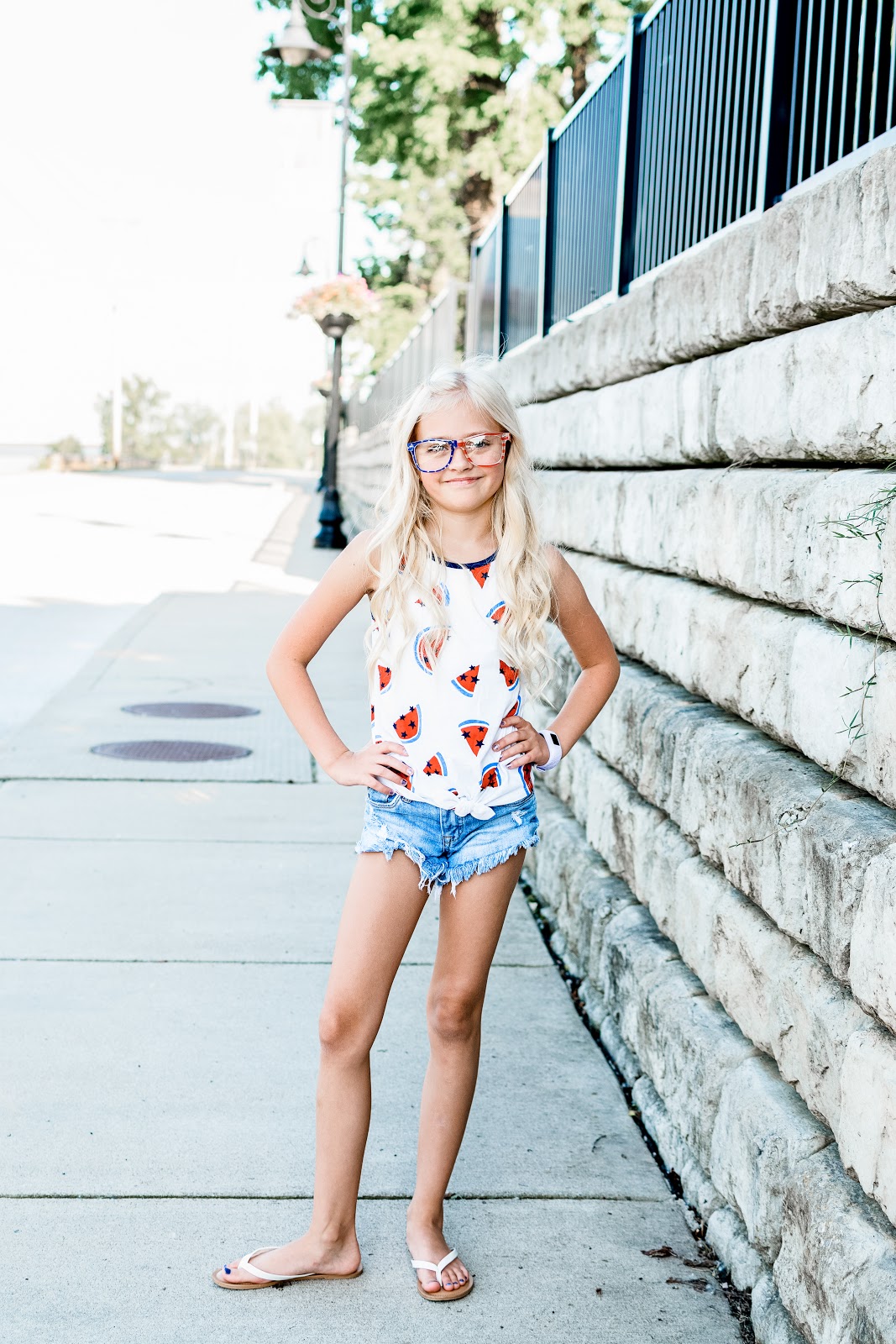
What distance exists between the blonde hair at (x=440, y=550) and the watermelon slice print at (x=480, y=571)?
2 centimetres

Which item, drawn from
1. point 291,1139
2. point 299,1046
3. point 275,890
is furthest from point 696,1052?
point 275,890

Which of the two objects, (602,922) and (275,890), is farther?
(275,890)

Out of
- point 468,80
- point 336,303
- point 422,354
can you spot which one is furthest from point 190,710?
point 468,80

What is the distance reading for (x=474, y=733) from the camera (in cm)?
297

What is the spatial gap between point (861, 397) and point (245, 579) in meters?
15.9

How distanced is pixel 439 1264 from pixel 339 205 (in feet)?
77.5

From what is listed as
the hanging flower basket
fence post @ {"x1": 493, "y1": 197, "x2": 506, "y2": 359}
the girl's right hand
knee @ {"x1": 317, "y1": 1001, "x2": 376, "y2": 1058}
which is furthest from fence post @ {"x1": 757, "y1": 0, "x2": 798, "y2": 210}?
the hanging flower basket

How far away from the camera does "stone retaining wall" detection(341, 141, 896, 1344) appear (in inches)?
98.3

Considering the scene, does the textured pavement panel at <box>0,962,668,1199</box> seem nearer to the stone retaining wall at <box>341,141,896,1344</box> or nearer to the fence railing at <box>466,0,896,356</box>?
A: the stone retaining wall at <box>341,141,896,1344</box>

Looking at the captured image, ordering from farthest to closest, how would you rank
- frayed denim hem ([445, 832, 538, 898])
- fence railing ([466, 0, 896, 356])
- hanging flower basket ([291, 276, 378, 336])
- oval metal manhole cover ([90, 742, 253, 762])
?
hanging flower basket ([291, 276, 378, 336]) → oval metal manhole cover ([90, 742, 253, 762]) → fence railing ([466, 0, 896, 356]) → frayed denim hem ([445, 832, 538, 898])

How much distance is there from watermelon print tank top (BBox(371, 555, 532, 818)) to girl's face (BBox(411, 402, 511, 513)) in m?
0.19

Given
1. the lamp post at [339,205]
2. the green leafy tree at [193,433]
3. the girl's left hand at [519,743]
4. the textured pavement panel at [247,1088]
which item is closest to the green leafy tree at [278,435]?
the green leafy tree at [193,433]

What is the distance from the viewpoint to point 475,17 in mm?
21250

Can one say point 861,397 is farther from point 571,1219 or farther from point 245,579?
point 245,579
